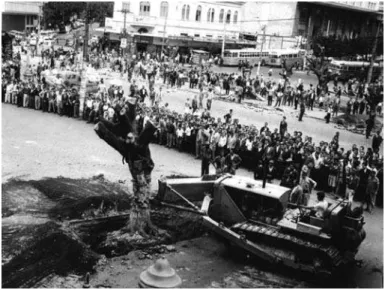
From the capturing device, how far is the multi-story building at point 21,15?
→ 58.7m

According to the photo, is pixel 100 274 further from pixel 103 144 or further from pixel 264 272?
pixel 103 144

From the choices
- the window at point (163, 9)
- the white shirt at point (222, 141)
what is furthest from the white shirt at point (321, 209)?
the window at point (163, 9)

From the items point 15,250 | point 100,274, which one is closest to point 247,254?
point 100,274

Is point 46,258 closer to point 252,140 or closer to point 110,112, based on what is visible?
point 252,140

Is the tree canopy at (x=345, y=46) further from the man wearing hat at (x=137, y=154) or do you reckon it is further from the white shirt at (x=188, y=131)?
the man wearing hat at (x=137, y=154)

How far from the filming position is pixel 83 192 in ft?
57.7

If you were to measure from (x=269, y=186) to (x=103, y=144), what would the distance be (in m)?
11.0

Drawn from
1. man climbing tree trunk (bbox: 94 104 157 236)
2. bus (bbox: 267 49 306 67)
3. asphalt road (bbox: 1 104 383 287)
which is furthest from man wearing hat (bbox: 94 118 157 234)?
bus (bbox: 267 49 306 67)

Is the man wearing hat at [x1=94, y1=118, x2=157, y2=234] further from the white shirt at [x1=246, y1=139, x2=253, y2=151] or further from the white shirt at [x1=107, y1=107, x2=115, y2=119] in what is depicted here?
the white shirt at [x1=107, y1=107, x2=115, y2=119]

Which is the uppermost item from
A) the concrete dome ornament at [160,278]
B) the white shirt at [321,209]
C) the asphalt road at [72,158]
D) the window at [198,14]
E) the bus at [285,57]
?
the window at [198,14]

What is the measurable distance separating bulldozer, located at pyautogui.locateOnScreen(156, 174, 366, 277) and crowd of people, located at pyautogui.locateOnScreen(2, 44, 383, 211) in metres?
0.92

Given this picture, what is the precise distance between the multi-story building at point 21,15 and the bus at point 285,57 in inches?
1006

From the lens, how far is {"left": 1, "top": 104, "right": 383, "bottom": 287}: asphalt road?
17422 mm

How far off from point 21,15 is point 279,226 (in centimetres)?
6160
